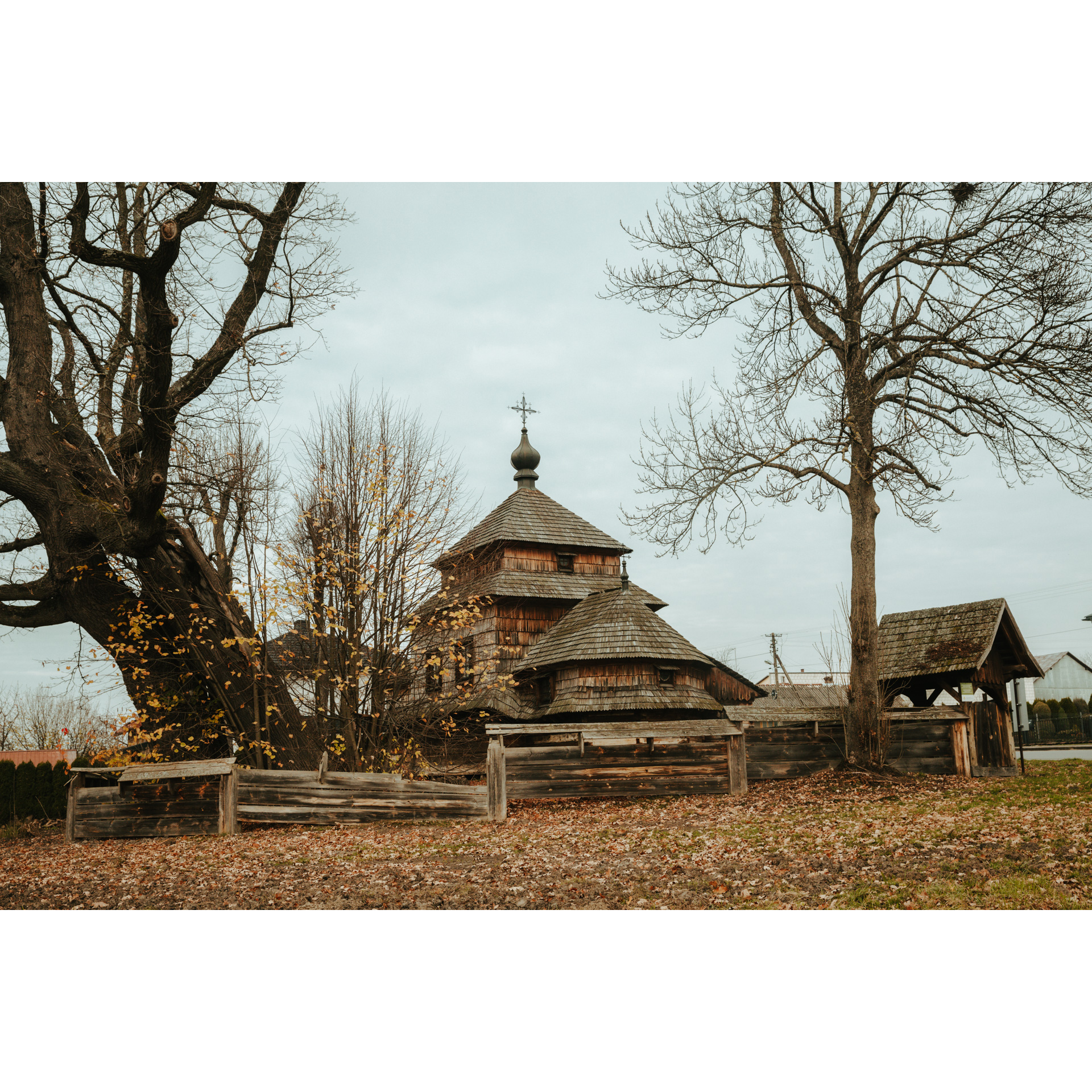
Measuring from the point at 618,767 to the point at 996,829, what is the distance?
441cm

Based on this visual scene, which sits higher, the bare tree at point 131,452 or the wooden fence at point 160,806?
the bare tree at point 131,452

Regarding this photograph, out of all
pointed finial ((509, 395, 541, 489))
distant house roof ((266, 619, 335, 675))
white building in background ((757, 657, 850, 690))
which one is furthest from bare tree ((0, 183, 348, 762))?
white building in background ((757, 657, 850, 690))

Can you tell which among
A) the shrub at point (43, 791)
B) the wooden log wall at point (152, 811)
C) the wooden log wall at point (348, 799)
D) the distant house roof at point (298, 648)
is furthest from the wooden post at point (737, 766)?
the shrub at point (43, 791)

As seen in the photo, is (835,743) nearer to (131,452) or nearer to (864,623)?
(864,623)

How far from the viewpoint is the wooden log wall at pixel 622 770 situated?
393 inches

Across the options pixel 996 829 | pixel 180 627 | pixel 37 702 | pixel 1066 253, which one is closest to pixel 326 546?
pixel 180 627

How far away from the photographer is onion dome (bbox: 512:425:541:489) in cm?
2488

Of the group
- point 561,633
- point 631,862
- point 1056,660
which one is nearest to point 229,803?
point 631,862

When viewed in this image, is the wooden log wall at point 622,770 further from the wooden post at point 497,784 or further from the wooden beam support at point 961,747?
the wooden beam support at point 961,747

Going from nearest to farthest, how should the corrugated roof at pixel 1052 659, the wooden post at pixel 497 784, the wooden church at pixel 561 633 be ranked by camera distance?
1. the wooden post at pixel 497 784
2. the wooden church at pixel 561 633
3. the corrugated roof at pixel 1052 659

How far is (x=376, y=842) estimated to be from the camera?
26.1ft

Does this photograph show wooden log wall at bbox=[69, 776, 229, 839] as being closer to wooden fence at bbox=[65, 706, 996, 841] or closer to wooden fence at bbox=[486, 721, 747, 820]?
wooden fence at bbox=[65, 706, 996, 841]

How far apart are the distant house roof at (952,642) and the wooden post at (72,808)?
33.3 feet

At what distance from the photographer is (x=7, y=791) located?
10.9 metres
